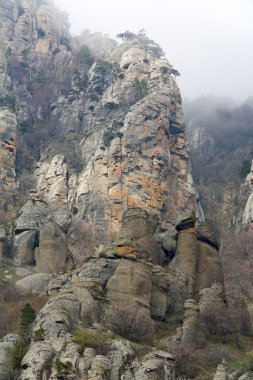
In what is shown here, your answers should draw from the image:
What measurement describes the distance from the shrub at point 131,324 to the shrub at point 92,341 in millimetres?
4178

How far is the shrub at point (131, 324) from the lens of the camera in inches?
1930

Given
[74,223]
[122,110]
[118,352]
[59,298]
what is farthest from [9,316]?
[122,110]

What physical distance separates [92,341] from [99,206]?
59.1 metres

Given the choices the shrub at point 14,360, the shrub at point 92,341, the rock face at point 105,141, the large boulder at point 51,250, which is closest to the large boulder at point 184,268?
the shrub at point 92,341

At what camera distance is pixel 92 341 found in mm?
43000

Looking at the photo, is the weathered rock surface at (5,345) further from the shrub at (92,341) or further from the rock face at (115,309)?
the shrub at (92,341)

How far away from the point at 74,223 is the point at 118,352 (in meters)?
53.2

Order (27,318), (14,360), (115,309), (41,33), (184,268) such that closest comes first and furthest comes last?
1. (14,360)
2. (27,318)
3. (115,309)
4. (184,268)
5. (41,33)

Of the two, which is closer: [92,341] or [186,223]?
[92,341]

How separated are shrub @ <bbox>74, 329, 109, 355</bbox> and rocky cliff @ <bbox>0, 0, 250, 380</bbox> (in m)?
0.12

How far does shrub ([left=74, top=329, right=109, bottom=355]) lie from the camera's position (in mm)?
42438

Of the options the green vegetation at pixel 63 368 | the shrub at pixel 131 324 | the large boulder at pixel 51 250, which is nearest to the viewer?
the green vegetation at pixel 63 368

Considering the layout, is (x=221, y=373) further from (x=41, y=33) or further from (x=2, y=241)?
(x=41, y=33)

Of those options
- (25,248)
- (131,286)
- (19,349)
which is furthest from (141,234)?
(19,349)
